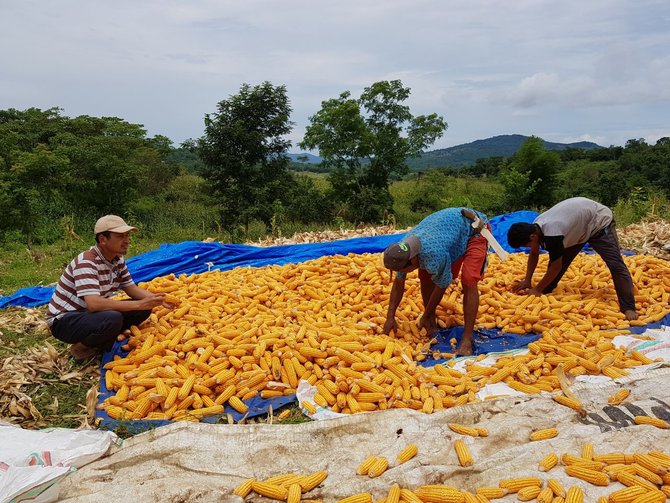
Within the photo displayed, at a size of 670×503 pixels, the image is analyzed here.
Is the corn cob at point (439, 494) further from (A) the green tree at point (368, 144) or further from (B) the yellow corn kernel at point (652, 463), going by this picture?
(A) the green tree at point (368, 144)

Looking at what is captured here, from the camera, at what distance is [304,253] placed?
7605 mm

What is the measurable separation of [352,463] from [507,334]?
2.55 meters

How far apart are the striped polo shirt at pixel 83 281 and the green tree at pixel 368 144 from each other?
13.4 metres

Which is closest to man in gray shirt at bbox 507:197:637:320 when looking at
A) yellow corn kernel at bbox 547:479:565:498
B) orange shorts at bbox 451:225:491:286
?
orange shorts at bbox 451:225:491:286

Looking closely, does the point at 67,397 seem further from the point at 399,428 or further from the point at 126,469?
the point at 399,428

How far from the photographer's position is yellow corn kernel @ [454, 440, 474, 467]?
265cm

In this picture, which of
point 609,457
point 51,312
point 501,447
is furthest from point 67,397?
point 609,457

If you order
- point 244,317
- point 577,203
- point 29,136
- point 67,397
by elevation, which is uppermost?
point 29,136

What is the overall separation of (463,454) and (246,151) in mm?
13044

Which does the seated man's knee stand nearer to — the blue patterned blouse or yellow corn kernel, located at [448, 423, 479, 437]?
the blue patterned blouse

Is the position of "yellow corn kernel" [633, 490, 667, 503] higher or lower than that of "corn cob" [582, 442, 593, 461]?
lower

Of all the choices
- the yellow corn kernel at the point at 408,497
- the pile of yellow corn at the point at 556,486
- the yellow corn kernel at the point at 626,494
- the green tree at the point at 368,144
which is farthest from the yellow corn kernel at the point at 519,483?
the green tree at the point at 368,144

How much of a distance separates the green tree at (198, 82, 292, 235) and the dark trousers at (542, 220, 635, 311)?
991 centimetres

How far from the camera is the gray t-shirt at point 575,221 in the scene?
5.02 meters
